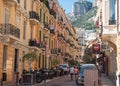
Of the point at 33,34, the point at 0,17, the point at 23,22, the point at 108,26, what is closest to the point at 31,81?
the point at 0,17

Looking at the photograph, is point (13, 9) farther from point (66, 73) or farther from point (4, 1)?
point (66, 73)

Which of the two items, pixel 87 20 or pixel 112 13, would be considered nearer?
pixel 112 13

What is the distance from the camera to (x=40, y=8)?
4584 cm

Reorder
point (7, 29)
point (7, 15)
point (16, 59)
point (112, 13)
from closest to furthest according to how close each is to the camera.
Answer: point (112, 13)
point (7, 29)
point (7, 15)
point (16, 59)

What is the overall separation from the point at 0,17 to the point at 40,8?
19.3m

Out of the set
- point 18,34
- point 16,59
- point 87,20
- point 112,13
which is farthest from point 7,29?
point 87,20

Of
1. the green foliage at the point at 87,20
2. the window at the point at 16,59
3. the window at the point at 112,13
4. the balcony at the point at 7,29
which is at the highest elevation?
the green foliage at the point at 87,20

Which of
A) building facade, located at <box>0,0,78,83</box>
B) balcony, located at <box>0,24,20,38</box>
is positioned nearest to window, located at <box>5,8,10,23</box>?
building facade, located at <box>0,0,78,83</box>

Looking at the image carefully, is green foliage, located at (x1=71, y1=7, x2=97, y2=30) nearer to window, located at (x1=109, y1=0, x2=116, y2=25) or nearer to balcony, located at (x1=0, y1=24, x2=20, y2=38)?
balcony, located at (x1=0, y1=24, x2=20, y2=38)

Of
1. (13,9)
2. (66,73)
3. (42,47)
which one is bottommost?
(66,73)

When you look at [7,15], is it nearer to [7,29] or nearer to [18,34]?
[7,29]

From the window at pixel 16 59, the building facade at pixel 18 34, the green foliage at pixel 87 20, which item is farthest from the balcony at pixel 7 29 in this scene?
the green foliage at pixel 87 20

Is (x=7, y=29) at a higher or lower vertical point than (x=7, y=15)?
Result: lower

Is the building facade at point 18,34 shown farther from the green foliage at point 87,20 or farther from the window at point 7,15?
the green foliage at point 87,20
